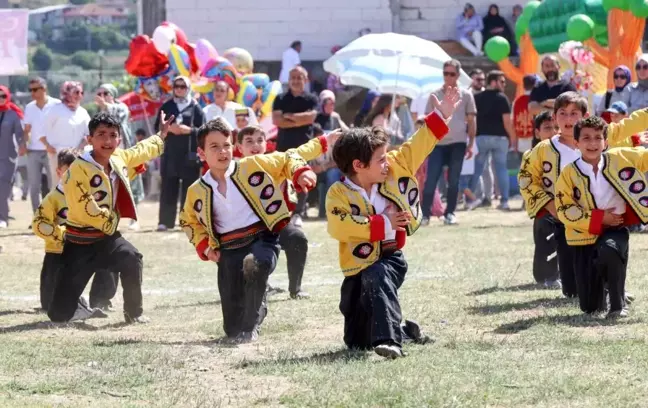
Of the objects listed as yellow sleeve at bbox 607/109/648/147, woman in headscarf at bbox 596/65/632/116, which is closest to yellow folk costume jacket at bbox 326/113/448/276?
yellow sleeve at bbox 607/109/648/147

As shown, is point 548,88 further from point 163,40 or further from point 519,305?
point 519,305

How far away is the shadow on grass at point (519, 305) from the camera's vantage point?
852cm

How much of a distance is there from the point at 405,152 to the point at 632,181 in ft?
4.90

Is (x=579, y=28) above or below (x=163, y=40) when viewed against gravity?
above

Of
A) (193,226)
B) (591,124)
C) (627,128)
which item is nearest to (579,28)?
(627,128)

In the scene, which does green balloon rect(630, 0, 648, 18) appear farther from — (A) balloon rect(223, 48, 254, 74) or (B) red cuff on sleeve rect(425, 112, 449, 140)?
(B) red cuff on sleeve rect(425, 112, 449, 140)

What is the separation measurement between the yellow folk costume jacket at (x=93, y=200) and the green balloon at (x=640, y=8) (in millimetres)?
10878

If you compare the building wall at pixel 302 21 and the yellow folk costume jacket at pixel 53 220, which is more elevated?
the building wall at pixel 302 21

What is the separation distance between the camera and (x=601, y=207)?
7.94 metres

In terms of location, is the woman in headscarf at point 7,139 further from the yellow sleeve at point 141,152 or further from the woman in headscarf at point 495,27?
the woman in headscarf at point 495,27

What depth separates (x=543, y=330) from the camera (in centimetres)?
745

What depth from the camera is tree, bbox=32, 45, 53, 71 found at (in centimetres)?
2958

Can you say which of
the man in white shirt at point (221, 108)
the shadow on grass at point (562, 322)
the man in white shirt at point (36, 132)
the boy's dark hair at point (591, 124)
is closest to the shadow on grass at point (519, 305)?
the shadow on grass at point (562, 322)

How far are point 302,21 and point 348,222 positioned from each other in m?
18.3
